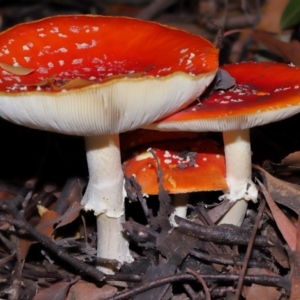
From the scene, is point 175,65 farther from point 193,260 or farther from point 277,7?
point 277,7

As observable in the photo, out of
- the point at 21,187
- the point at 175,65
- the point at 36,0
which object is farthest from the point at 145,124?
the point at 36,0

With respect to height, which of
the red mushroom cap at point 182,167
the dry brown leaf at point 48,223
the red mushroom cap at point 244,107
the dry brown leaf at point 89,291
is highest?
the red mushroom cap at point 244,107

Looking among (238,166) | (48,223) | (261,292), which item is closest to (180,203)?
(238,166)

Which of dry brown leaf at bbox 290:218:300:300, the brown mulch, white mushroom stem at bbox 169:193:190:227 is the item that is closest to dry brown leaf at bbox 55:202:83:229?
the brown mulch

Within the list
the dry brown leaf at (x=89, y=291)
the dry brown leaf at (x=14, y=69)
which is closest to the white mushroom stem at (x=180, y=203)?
the dry brown leaf at (x=89, y=291)

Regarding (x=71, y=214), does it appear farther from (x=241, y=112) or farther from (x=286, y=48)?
(x=286, y=48)

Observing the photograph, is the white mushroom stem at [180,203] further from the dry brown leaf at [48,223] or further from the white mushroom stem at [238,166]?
the dry brown leaf at [48,223]

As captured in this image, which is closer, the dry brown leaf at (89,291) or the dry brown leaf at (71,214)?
the dry brown leaf at (89,291)
